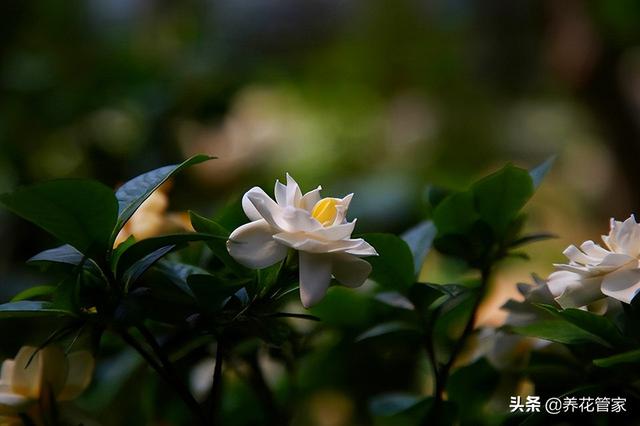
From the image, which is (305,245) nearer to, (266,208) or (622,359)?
(266,208)

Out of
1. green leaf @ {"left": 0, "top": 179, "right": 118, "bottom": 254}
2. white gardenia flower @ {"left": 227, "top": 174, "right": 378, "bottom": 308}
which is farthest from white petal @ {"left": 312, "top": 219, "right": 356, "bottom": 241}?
green leaf @ {"left": 0, "top": 179, "right": 118, "bottom": 254}

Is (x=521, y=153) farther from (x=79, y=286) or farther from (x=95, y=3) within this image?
(x=79, y=286)

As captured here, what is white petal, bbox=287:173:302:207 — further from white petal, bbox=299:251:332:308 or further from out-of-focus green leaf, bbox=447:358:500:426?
out-of-focus green leaf, bbox=447:358:500:426

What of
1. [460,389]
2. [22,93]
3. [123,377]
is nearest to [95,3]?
[22,93]

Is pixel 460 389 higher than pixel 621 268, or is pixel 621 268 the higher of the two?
pixel 621 268

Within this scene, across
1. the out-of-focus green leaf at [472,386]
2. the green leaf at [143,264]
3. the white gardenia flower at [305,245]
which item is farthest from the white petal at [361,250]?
the out-of-focus green leaf at [472,386]
